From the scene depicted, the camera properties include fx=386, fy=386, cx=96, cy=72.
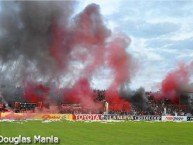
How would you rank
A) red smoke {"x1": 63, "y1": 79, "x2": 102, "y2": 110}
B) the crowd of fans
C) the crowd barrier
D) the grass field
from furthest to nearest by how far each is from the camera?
red smoke {"x1": 63, "y1": 79, "x2": 102, "y2": 110}, the crowd of fans, the crowd barrier, the grass field

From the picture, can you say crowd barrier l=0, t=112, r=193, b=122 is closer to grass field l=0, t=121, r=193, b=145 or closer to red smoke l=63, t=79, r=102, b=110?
red smoke l=63, t=79, r=102, b=110

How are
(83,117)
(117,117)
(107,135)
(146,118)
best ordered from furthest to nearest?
(146,118)
(117,117)
(83,117)
(107,135)

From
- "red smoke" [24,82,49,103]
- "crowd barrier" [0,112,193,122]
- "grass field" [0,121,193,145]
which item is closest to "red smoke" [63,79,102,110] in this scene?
"red smoke" [24,82,49,103]

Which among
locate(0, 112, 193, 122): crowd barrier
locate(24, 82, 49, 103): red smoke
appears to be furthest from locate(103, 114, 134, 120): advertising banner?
locate(24, 82, 49, 103): red smoke

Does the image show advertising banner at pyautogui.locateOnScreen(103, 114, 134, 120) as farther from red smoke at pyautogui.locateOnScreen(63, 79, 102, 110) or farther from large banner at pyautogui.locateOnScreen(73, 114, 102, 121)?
red smoke at pyautogui.locateOnScreen(63, 79, 102, 110)

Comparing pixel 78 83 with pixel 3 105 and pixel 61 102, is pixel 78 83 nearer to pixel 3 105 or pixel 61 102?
pixel 61 102

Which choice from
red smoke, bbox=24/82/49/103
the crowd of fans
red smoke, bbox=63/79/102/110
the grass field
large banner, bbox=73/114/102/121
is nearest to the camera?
the grass field

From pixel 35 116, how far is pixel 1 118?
6.65 m

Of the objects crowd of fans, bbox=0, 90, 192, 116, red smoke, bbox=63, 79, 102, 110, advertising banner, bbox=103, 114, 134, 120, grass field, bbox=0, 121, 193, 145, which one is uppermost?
red smoke, bbox=63, 79, 102, 110

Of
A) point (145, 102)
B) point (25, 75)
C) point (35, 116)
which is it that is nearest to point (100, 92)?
point (145, 102)

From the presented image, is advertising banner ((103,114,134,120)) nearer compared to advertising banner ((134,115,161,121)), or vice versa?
advertising banner ((103,114,134,120))

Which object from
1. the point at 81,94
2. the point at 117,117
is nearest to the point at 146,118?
the point at 117,117

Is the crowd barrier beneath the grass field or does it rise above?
above

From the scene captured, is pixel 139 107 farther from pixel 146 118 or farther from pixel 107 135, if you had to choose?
pixel 107 135
